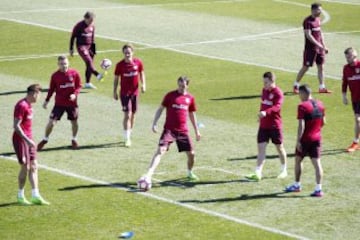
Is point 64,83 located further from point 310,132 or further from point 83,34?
point 83,34

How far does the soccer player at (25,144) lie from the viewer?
21172 mm

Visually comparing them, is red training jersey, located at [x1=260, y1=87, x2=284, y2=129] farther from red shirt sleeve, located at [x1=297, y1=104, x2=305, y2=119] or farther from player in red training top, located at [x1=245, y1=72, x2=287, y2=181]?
red shirt sleeve, located at [x1=297, y1=104, x2=305, y2=119]

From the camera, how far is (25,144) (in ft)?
70.0

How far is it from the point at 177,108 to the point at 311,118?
2.92m

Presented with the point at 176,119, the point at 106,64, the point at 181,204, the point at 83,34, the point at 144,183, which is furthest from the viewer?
the point at 106,64

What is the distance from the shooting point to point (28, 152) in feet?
70.1

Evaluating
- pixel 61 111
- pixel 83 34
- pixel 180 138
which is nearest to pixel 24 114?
pixel 180 138

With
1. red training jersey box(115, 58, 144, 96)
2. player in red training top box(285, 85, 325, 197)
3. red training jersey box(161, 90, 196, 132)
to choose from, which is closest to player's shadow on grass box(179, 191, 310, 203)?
player in red training top box(285, 85, 325, 197)

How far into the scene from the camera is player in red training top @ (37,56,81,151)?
85.0 feet

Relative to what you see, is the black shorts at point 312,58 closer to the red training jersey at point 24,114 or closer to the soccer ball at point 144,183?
the soccer ball at point 144,183

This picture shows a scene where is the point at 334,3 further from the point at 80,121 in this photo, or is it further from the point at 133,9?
the point at 80,121

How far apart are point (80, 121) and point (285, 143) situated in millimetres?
5873

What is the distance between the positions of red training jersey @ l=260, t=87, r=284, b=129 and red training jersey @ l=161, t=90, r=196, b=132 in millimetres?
1684

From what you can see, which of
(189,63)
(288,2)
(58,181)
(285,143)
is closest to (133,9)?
(288,2)
